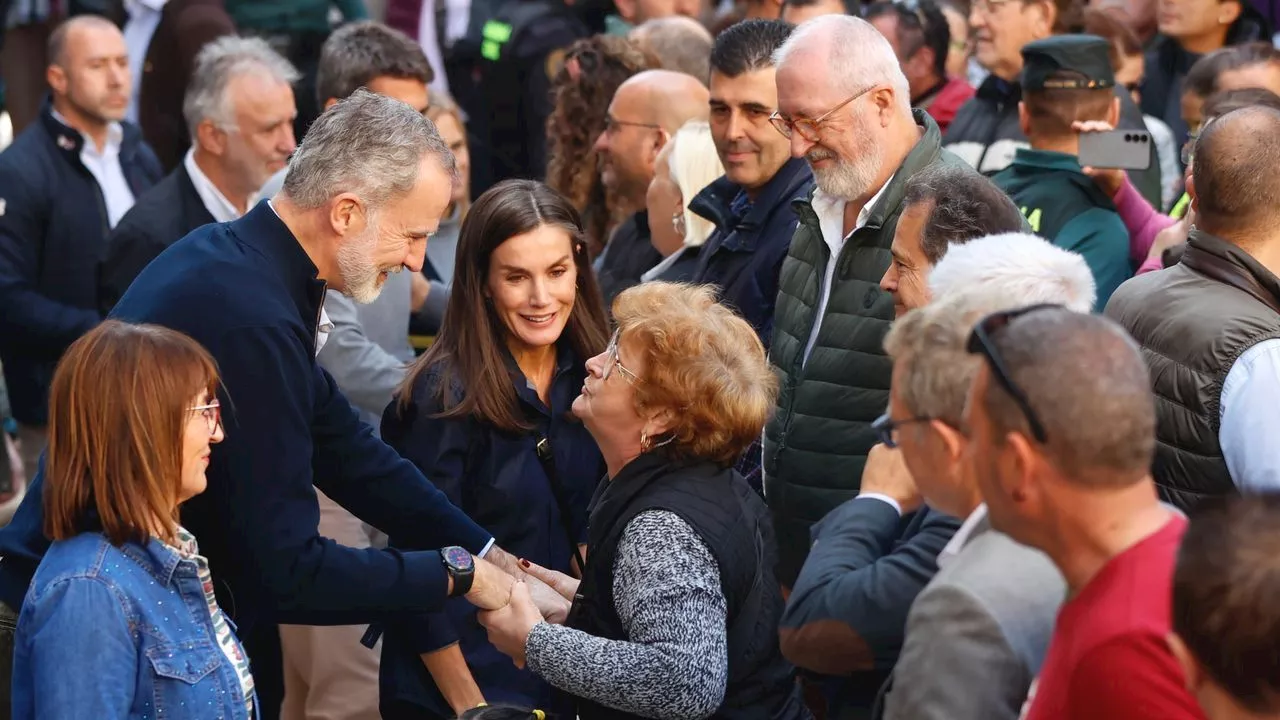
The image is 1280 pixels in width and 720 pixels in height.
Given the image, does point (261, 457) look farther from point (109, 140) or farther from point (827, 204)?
point (109, 140)

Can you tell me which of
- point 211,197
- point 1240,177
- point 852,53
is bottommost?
point 211,197

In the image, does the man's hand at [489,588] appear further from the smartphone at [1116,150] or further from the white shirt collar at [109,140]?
the white shirt collar at [109,140]

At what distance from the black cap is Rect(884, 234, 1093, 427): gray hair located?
8.37 ft

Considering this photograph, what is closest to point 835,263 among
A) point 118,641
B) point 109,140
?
point 118,641

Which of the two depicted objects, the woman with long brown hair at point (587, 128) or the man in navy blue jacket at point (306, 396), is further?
the woman with long brown hair at point (587, 128)

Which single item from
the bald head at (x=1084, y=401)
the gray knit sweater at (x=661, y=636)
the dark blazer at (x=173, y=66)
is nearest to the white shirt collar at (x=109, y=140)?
the dark blazer at (x=173, y=66)

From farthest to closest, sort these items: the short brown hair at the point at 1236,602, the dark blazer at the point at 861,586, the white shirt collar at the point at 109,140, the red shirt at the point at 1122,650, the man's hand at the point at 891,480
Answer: the white shirt collar at the point at 109,140 < the man's hand at the point at 891,480 < the dark blazer at the point at 861,586 < the red shirt at the point at 1122,650 < the short brown hair at the point at 1236,602

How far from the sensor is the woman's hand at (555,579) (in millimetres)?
3688

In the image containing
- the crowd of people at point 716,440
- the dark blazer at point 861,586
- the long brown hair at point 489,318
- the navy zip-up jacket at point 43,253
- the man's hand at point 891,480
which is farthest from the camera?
the navy zip-up jacket at point 43,253

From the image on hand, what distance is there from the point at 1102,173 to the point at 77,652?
3.80m

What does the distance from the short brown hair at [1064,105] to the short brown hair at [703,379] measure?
2.49m

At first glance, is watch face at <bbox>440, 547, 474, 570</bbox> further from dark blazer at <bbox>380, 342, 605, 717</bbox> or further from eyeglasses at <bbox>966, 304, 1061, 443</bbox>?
eyeglasses at <bbox>966, 304, 1061, 443</bbox>

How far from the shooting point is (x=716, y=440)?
3242 millimetres

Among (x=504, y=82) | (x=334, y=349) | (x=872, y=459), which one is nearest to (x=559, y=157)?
(x=334, y=349)
